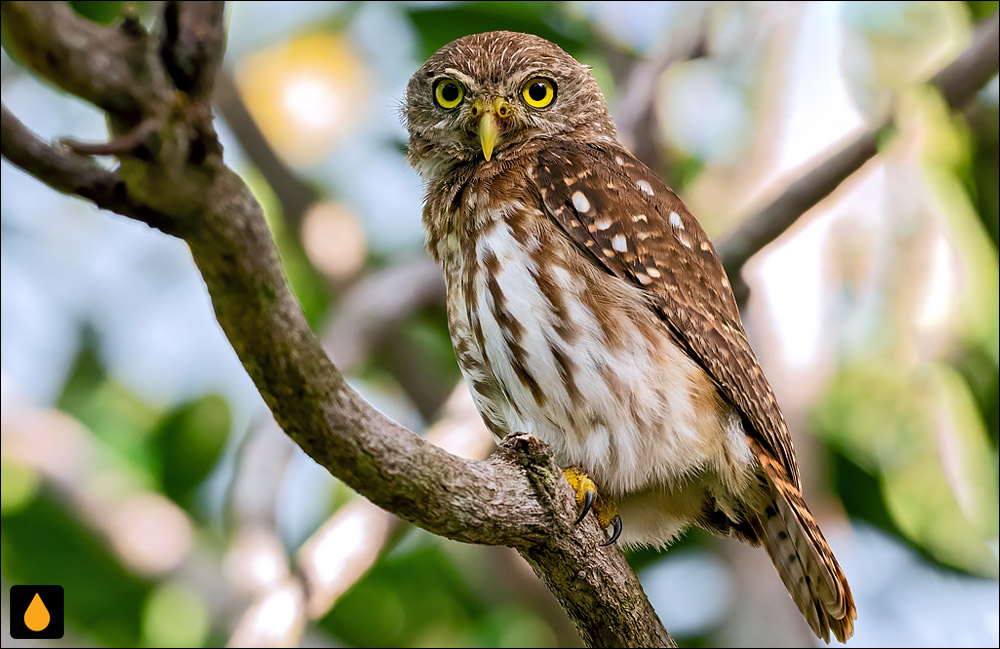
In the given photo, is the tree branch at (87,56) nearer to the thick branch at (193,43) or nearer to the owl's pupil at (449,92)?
the thick branch at (193,43)

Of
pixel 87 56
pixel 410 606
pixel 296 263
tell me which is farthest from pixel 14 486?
pixel 87 56

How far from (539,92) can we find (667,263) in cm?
95

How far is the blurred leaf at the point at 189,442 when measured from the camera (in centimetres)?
647

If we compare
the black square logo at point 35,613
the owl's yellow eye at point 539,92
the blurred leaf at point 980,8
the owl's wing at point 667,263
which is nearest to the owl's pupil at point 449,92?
the owl's yellow eye at point 539,92

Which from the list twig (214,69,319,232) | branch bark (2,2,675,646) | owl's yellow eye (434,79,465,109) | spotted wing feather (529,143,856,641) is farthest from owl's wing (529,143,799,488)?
twig (214,69,319,232)

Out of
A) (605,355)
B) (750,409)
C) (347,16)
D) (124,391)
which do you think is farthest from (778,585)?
(347,16)

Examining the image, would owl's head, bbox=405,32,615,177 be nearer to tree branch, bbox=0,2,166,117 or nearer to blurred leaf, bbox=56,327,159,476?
tree branch, bbox=0,2,166,117

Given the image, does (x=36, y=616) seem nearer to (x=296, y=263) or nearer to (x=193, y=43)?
(x=296, y=263)

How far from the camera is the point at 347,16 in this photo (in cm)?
785

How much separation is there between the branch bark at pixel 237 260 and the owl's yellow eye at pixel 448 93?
167 centimetres

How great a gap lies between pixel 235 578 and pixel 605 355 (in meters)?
2.46

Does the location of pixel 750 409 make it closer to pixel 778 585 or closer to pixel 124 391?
pixel 778 585

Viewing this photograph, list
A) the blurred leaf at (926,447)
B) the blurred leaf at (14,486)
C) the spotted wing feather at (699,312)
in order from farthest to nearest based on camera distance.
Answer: the blurred leaf at (14,486) < the blurred leaf at (926,447) < the spotted wing feather at (699,312)

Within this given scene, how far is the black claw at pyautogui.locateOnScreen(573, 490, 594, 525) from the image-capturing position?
9.82 ft
